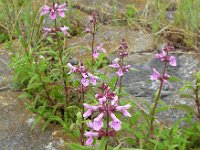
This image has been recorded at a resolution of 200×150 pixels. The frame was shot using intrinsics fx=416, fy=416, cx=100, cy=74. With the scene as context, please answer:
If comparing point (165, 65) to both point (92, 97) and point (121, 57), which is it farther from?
point (92, 97)

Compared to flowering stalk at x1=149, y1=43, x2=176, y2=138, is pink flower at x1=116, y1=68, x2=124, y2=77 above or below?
below

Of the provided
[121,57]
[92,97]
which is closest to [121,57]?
[121,57]

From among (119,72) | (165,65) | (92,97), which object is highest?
(165,65)

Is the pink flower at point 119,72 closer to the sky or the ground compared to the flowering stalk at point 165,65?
closer to the ground

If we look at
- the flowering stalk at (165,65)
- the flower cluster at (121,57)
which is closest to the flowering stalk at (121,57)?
the flower cluster at (121,57)

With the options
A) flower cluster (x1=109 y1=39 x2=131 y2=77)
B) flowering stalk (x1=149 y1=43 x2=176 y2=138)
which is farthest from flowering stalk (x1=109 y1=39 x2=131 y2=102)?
flowering stalk (x1=149 y1=43 x2=176 y2=138)

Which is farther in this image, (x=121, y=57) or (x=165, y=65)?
(x=121, y=57)

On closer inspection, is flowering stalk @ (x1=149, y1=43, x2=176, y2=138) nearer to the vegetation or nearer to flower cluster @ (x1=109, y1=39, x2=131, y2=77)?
the vegetation

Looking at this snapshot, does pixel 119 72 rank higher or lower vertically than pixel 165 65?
lower

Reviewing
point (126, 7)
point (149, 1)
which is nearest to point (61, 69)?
point (149, 1)

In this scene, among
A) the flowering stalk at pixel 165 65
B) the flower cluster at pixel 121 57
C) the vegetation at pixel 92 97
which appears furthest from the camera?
the flower cluster at pixel 121 57

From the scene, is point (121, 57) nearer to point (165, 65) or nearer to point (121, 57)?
point (121, 57)

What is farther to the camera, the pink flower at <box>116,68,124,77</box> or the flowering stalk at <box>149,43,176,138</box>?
the pink flower at <box>116,68,124,77</box>

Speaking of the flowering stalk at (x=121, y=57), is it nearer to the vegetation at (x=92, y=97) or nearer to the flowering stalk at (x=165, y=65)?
the vegetation at (x=92, y=97)
